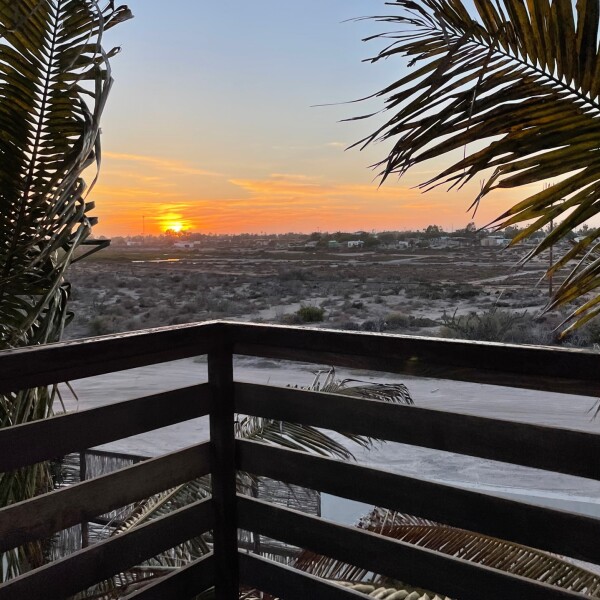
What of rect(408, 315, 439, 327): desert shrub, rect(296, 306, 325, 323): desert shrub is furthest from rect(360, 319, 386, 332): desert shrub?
rect(296, 306, 325, 323): desert shrub

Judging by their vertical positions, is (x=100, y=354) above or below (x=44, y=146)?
below

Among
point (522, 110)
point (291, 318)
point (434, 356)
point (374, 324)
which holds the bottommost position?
point (374, 324)

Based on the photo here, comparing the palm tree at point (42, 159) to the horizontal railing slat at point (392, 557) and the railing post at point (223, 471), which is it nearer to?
the railing post at point (223, 471)

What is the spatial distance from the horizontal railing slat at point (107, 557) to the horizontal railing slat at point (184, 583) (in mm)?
78

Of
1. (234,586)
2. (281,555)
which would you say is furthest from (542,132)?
(281,555)

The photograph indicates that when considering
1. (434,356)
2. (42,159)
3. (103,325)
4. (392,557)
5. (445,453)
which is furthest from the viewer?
(103,325)

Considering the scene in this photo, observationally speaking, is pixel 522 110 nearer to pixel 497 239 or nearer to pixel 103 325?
pixel 497 239

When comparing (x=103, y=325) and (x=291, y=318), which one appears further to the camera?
(x=291, y=318)

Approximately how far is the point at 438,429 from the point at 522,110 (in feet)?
2.20

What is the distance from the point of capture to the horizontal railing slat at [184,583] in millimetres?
1622

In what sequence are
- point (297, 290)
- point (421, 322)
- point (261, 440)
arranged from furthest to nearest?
point (297, 290) < point (421, 322) < point (261, 440)

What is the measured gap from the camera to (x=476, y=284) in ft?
35.0

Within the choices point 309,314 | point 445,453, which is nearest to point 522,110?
point 445,453

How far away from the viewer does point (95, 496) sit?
1.48 m
